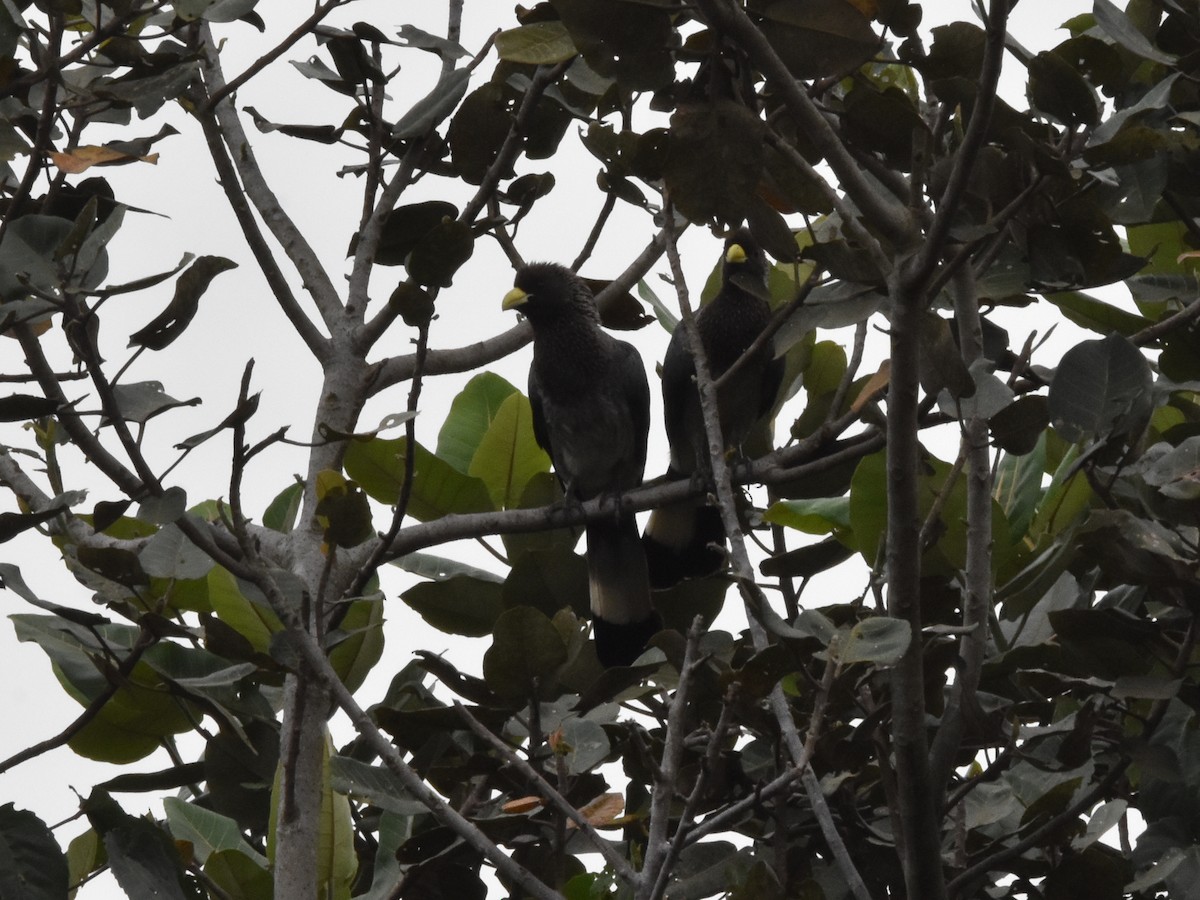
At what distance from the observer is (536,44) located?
1.70 meters

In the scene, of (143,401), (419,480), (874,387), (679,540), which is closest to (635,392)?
(679,540)

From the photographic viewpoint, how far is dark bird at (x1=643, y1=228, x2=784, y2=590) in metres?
4.04

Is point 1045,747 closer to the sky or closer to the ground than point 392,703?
closer to the ground

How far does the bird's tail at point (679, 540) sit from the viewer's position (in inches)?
164

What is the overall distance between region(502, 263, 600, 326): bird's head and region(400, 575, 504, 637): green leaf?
6.69 feet

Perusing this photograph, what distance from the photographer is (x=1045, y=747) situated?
197cm

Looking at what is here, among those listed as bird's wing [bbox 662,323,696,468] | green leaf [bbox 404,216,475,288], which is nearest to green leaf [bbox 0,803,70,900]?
green leaf [bbox 404,216,475,288]

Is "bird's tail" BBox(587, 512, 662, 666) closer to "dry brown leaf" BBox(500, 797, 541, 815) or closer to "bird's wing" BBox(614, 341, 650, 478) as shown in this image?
"bird's wing" BBox(614, 341, 650, 478)

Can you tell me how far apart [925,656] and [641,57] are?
0.93m

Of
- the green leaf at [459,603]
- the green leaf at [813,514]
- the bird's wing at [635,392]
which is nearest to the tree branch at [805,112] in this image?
the green leaf at [813,514]

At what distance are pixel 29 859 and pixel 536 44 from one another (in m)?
1.31

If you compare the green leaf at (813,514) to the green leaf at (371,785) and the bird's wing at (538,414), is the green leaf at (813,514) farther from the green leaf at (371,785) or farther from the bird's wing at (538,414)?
the bird's wing at (538,414)

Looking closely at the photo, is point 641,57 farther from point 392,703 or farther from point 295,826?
point 392,703

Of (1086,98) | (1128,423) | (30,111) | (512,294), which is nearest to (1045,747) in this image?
(1128,423)
